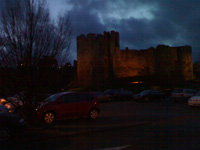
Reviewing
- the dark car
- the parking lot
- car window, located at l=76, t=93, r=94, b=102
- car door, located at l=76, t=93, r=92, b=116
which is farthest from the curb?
car window, located at l=76, t=93, r=94, b=102

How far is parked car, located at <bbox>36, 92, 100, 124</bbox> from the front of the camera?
1151 centimetres

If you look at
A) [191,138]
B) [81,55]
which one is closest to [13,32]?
[191,138]

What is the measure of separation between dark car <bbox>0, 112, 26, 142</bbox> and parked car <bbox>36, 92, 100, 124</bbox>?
7.75 feet

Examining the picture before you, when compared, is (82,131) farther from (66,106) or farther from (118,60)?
(118,60)

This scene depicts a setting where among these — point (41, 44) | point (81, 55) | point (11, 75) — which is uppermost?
point (81, 55)

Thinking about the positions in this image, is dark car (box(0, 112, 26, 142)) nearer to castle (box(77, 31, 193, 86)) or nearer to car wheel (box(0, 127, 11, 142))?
car wheel (box(0, 127, 11, 142))

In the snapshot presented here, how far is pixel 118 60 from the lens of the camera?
180ft

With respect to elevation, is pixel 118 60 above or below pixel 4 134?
above

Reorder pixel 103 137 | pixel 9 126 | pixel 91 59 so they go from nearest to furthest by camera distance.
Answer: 1. pixel 9 126
2. pixel 103 137
3. pixel 91 59

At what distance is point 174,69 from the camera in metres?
59.9

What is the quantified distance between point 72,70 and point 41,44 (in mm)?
54741

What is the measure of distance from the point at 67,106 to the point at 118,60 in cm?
4345

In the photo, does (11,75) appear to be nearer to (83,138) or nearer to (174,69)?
(83,138)

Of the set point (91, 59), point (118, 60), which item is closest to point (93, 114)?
point (91, 59)
